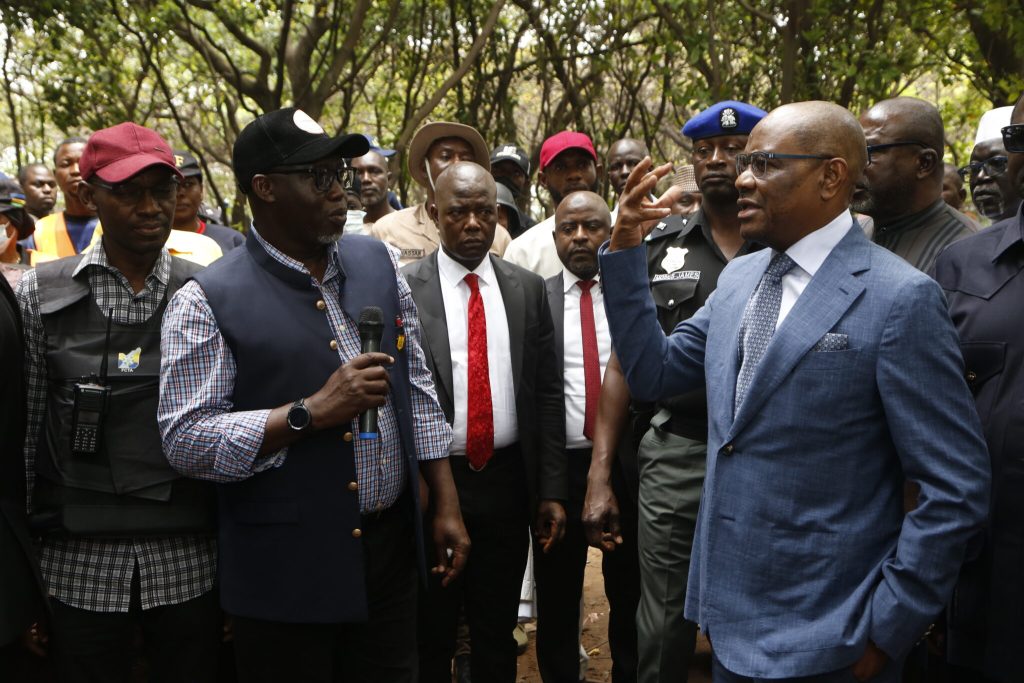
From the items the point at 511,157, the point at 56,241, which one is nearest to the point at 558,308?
the point at 511,157

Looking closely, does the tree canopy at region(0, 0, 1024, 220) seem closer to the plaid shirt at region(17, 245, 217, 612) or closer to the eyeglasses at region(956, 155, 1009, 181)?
the eyeglasses at region(956, 155, 1009, 181)

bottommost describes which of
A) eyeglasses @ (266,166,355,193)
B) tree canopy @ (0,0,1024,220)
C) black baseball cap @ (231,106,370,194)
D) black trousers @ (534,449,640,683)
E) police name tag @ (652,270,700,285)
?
black trousers @ (534,449,640,683)

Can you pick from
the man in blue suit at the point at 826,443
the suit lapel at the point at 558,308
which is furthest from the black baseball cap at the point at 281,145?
the suit lapel at the point at 558,308

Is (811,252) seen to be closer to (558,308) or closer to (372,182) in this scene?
(558,308)

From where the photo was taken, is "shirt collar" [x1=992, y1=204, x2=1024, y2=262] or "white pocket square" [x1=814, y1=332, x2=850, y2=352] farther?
"shirt collar" [x1=992, y1=204, x2=1024, y2=262]

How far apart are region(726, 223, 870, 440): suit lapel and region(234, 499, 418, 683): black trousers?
1252 millimetres

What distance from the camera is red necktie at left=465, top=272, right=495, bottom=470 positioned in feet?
13.3

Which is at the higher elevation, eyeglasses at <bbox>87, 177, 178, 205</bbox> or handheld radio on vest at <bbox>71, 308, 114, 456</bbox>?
eyeglasses at <bbox>87, 177, 178, 205</bbox>

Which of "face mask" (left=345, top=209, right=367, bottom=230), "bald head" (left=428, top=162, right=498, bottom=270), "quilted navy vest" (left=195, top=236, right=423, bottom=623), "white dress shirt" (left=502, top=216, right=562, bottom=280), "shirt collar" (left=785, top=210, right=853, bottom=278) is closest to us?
"shirt collar" (left=785, top=210, right=853, bottom=278)

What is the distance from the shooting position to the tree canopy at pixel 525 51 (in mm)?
9008

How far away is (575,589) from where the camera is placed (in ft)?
14.8

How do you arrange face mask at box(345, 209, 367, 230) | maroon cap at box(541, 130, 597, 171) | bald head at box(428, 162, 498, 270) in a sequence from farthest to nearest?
maroon cap at box(541, 130, 597, 171), face mask at box(345, 209, 367, 230), bald head at box(428, 162, 498, 270)

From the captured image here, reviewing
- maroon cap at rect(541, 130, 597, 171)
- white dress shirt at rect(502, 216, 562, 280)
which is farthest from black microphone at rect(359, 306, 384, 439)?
maroon cap at rect(541, 130, 597, 171)

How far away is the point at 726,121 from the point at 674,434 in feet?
4.45
